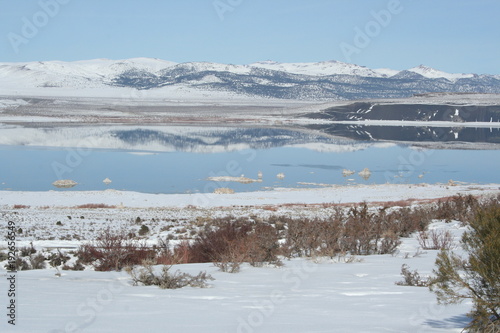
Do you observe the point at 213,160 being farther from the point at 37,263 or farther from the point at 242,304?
the point at 242,304

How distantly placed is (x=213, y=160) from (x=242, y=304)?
31428 millimetres

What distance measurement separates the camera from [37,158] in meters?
34.0

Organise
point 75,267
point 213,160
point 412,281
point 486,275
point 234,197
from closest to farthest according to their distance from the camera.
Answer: point 486,275 < point 412,281 < point 75,267 < point 234,197 < point 213,160

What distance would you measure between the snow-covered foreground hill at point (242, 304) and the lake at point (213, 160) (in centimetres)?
1932

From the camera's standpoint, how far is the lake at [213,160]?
90.6ft

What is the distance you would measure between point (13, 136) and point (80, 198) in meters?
29.3

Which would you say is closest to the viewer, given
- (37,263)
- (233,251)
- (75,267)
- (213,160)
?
(233,251)

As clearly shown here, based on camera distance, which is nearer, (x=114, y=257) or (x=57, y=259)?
(x=114, y=257)

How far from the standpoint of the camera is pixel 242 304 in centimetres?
441

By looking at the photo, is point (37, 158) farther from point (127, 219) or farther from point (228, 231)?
point (228, 231)

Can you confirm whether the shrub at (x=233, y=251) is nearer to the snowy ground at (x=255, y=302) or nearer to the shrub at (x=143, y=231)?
the snowy ground at (x=255, y=302)

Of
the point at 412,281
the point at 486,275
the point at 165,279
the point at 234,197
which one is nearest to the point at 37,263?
the point at 165,279

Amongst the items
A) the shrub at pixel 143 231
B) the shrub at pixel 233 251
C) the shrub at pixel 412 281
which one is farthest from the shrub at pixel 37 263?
the shrub at pixel 143 231

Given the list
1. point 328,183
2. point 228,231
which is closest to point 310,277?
point 228,231
